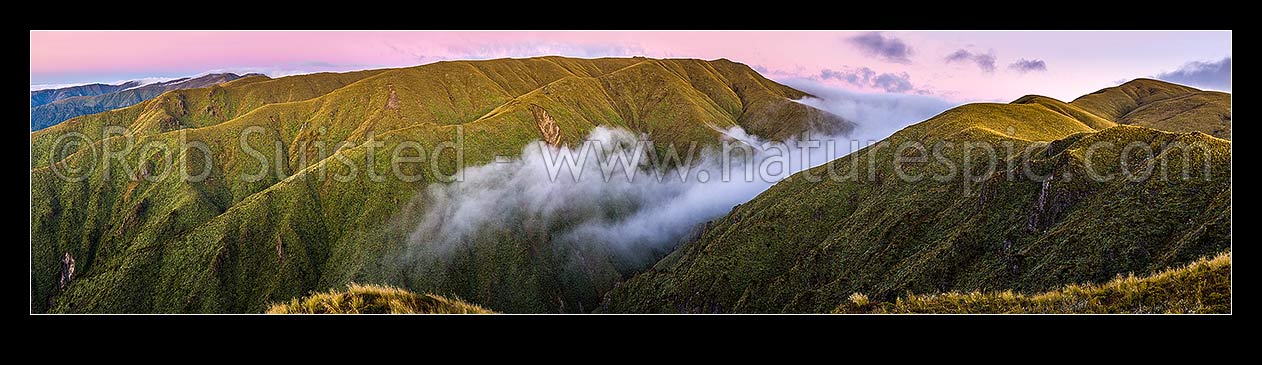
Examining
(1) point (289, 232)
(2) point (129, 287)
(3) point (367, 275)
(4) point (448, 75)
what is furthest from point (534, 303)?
(4) point (448, 75)

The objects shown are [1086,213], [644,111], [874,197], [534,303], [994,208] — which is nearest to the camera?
[1086,213]

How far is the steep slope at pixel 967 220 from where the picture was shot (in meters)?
25.6

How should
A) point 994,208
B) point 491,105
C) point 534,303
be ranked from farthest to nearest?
point 491,105, point 534,303, point 994,208

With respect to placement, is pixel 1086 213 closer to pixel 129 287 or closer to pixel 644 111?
pixel 129 287

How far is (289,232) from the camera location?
83.4 metres

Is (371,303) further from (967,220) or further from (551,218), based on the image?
(551,218)

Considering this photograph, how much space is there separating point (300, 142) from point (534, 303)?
7487cm

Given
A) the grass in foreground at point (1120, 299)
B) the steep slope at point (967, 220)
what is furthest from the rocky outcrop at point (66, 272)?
the grass in foreground at point (1120, 299)

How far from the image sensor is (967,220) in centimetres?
3656

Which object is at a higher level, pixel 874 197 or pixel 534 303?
pixel 874 197

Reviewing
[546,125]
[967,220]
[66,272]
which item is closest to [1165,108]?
[967,220]

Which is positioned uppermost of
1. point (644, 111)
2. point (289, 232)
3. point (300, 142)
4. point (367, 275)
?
point (644, 111)

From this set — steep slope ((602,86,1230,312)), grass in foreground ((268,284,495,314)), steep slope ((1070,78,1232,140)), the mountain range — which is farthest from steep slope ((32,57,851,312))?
steep slope ((1070,78,1232,140))

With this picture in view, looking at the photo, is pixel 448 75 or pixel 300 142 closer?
pixel 300 142
